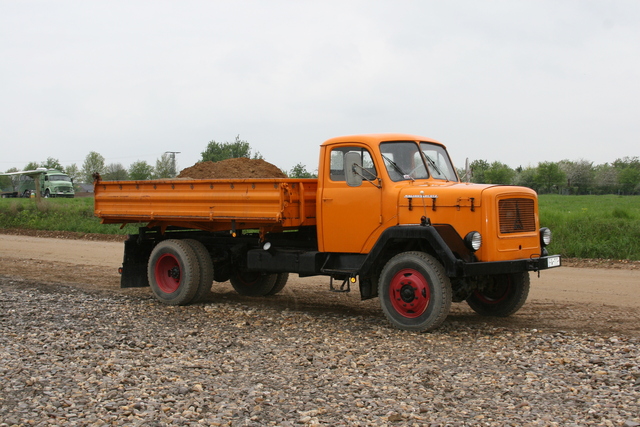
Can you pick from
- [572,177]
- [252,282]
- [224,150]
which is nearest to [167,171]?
[224,150]

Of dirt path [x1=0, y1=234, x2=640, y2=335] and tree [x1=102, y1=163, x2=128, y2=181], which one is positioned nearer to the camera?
dirt path [x1=0, y1=234, x2=640, y2=335]

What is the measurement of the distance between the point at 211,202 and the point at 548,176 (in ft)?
213

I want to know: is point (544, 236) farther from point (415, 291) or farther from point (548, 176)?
point (548, 176)

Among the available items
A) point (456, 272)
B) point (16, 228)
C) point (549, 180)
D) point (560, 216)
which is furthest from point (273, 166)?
point (549, 180)

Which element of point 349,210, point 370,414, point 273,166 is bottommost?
point 370,414

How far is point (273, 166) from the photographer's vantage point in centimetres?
1074

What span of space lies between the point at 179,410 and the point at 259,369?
1.33 meters

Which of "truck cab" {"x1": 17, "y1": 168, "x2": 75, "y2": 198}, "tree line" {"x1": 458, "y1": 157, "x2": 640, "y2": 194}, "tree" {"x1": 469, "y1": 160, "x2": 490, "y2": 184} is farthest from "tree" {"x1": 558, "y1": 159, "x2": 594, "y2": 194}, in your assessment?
"truck cab" {"x1": 17, "y1": 168, "x2": 75, "y2": 198}

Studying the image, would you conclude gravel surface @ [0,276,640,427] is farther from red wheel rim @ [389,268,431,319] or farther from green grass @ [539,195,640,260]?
green grass @ [539,195,640,260]

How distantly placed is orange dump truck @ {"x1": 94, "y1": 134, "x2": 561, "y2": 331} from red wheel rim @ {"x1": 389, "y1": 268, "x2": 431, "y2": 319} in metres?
0.01

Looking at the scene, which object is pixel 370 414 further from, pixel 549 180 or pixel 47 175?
pixel 549 180

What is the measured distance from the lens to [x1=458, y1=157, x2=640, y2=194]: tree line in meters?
58.8

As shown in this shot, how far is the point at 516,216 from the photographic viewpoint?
26.6 feet

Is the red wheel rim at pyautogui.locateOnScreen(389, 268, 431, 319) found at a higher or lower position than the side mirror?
lower
